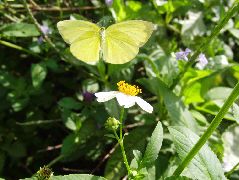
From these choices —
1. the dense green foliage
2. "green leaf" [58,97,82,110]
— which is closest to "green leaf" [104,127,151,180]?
the dense green foliage

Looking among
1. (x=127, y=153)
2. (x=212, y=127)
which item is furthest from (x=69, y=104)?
(x=212, y=127)

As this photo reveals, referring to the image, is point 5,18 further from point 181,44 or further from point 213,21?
point 213,21

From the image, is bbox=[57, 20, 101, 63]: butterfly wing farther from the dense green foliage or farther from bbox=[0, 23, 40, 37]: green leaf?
bbox=[0, 23, 40, 37]: green leaf

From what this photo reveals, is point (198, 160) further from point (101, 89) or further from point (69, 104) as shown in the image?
point (101, 89)

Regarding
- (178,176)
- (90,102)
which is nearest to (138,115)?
(90,102)

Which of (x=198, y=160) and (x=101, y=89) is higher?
(x=198, y=160)
